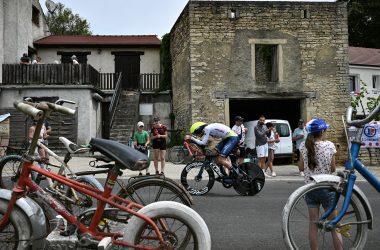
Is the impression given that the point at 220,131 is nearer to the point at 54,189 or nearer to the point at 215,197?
the point at 215,197

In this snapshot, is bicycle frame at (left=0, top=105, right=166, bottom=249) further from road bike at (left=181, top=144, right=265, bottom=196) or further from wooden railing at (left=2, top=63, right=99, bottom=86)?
wooden railing at (left=2, top=63, right=99, bottom=86)

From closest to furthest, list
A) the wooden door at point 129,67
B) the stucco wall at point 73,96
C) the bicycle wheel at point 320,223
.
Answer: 1. the bicycle wheel at point 320,223
2. the stucco wall at point 73,96
3. the wooden door at point 129,67

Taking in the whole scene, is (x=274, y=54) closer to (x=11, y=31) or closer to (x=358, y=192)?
(x=11, y=31)

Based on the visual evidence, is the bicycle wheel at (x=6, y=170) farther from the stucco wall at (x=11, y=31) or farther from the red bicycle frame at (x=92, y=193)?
the stucco wall at (x=11, y=31)

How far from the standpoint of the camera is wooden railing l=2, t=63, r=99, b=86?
22.9m

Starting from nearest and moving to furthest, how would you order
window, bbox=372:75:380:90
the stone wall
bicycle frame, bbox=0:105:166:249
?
1. bicycle frame, bbox=0:105:166:249
2. the stone wall
3. window, bbox=372:75:380:90

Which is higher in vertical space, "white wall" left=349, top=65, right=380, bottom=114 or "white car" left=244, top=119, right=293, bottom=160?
"white wall" left=349, top=65, right=380, bottom=114

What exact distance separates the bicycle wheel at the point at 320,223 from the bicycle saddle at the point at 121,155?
1408 millimetres

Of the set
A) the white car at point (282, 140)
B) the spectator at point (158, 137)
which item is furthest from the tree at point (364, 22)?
the spectator at point (158, 137)

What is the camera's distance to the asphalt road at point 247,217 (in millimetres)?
5500

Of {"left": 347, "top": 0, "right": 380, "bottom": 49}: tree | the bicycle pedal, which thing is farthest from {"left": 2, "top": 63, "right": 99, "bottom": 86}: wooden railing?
{"left": 347, "top": 0, "right": 380, "bottom": 49}: tree

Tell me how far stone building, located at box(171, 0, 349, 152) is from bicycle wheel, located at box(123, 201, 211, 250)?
15913 millimetres

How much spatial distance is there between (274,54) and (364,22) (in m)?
30.7

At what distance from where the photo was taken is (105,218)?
150 inches
